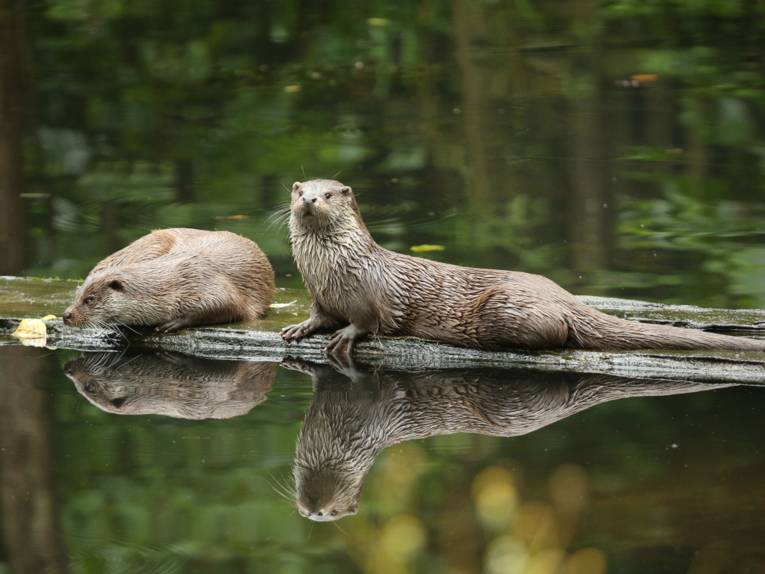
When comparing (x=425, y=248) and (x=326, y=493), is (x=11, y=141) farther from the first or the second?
(x=326, y=493)

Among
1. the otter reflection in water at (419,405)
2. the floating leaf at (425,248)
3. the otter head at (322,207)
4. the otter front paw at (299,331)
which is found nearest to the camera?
the otter reflection in water at (419,405)

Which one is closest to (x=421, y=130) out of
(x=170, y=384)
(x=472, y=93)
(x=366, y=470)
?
(x=472, y=93)

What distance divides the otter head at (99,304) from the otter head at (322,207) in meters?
0.88

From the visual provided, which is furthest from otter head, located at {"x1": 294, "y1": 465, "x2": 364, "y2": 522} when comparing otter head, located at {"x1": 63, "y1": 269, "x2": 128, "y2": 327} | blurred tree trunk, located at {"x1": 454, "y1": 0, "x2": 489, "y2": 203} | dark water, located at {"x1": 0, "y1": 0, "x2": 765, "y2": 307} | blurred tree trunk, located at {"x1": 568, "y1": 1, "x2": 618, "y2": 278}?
blurred tree trunk, located at {"x1": 454, "y1": 0, "x2": 489, "y2": 203}

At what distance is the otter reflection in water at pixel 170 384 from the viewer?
575cm

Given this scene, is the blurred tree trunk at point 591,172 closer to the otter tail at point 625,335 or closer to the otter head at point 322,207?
the otter tail at point 625,335

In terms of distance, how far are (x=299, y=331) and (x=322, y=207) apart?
580 mm

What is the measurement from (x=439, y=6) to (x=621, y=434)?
1014 centimetres

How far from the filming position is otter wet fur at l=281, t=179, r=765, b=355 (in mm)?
5941

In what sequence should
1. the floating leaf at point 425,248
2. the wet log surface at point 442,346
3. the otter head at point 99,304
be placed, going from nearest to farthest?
the wet log surface at point 442,346 → the otter head at point 99,304 → the floating leaf at point 425,248

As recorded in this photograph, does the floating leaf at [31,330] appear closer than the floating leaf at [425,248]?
Yes

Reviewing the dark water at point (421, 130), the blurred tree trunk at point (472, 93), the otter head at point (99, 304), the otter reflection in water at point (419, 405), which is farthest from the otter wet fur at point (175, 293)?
the blurred tree trunk at point (472, 93)

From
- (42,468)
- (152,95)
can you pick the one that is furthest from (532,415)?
(152,95)

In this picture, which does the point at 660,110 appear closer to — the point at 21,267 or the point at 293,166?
the point at 293,166
